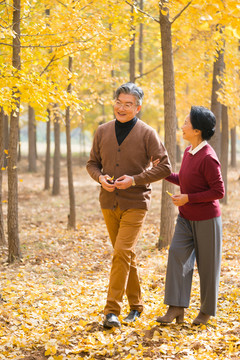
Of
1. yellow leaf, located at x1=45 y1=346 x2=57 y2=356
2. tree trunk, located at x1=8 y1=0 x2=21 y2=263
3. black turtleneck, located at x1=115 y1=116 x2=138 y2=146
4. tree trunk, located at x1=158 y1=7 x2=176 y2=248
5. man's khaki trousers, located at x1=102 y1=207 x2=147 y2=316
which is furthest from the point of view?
tree trunk, located at x1=158 y1=7 x2=176 y2=248

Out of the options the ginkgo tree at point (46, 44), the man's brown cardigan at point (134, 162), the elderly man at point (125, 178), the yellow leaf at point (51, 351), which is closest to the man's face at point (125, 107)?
the elderly man at point (125, 178)

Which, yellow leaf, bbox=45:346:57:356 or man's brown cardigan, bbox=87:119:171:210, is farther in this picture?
man's brown cardigan, bbox=87:119:171:210

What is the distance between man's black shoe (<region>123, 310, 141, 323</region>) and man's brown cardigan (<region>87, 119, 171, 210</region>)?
1.11m

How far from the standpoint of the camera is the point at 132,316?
4.16 meters

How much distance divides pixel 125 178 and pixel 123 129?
561 mm

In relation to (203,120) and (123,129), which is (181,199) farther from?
(123,129)

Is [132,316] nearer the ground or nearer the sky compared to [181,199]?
nearer the ground

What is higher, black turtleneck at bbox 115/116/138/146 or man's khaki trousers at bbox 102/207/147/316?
black turtleneck at bbox 115/116/138/146

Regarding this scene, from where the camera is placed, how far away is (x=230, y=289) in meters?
5.23

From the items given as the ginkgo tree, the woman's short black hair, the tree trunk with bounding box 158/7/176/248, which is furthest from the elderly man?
the tree trunk with bounding box 158/7/176/248

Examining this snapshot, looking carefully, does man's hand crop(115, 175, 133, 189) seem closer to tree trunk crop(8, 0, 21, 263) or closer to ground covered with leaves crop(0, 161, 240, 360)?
ground covered with leaves crop(0, 161, 240, 360)

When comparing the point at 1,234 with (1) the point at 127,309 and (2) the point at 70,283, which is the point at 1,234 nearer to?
(2) the point at 70,283

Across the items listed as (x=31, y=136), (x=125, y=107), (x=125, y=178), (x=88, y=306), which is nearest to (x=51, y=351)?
(x=88, y=306)

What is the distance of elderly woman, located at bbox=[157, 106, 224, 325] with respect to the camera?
3896 mm
